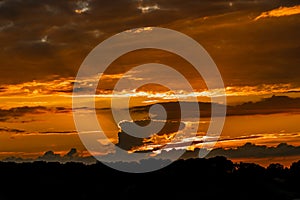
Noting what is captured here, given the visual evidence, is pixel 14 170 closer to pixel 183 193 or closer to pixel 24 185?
Answer: pixel 24 185

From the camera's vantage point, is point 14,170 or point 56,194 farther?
point 14,170

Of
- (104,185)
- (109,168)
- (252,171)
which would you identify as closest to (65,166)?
(109,168)

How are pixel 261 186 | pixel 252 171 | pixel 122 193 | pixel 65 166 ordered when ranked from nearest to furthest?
pixel 261 186
pixel 122 193
pixel 252 171
pixel 65 166

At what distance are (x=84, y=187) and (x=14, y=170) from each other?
27.4 metres

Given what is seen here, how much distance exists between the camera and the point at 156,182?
141375 mm

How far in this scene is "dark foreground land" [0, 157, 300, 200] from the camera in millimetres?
131375

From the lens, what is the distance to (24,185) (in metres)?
149

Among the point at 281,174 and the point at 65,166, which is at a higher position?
the point at 65,166

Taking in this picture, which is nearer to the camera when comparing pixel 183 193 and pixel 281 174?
pixel 183 193

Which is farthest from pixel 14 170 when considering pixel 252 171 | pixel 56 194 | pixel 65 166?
pixel 252 171

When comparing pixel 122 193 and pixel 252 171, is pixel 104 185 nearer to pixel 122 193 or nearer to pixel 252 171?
pixel 122 193

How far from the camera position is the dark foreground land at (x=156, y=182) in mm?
131375

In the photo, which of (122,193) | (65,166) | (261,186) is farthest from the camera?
(65,166)

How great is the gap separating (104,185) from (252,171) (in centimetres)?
3938
